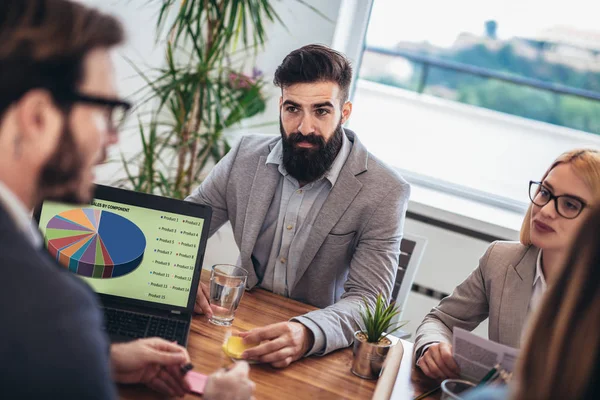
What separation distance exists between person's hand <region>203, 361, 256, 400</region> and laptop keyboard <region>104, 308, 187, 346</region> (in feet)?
0.88

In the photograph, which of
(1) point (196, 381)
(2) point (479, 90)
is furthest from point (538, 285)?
(2) point (479, 90)

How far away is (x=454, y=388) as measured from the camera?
1.25 metres

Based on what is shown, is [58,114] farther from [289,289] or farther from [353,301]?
[289,289]

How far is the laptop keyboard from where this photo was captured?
4.55ft

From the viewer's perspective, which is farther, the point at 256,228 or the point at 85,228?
the point at 256,228

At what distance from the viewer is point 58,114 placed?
33.9 inches

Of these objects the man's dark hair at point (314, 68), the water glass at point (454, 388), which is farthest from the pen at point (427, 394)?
the man's dark hair at point (314, 68)

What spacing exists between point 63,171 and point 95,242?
0.66 m

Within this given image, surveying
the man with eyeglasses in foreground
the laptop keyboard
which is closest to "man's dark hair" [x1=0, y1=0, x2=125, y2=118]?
the man with eyeglasses in foreground

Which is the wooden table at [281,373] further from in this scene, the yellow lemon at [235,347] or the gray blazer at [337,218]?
the gray blazer at [337,218]

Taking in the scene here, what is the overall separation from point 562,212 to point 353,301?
2.03 feet

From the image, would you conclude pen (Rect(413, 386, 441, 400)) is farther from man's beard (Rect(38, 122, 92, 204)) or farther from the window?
the window

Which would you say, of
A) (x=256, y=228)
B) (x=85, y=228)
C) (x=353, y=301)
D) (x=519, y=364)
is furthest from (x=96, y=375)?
(x=256, y=228)

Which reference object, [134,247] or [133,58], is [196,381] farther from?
[133,58]
